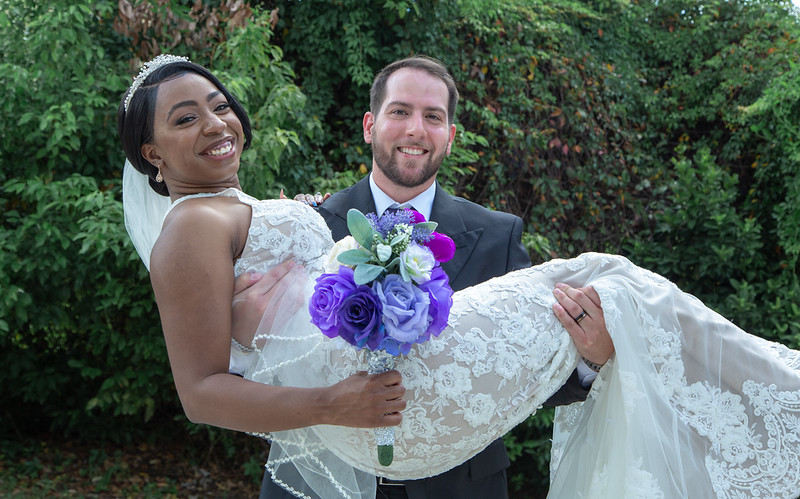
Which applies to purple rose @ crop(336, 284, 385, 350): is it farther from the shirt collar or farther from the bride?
the shirt collar

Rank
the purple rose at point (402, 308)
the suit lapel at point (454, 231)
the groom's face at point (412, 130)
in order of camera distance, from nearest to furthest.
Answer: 1. the purple rose at point (402, 308)
2. the suit lapel at point (454, 231)
3. the groom's face at point (412, 130)

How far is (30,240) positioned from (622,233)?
17.0 ft

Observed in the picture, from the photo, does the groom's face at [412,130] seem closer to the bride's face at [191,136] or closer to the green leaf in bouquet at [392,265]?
the bride's face at [191,136]

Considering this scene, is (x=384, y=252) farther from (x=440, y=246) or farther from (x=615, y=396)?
(x=615, y=396)

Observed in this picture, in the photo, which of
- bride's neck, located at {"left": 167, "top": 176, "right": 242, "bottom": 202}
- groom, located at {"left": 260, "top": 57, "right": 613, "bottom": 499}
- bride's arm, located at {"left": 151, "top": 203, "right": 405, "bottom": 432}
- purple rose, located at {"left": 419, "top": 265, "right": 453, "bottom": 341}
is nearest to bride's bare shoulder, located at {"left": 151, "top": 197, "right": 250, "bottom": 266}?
bride's arm, located at {"left": 151, "top": 203, "right": 405, "bottom": 432}

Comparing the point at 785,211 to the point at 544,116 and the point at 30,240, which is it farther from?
the point at 30,240

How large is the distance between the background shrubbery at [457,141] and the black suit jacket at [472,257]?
6.16ft

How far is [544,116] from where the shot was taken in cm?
745

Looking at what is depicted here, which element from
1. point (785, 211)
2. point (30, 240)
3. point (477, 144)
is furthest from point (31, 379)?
point (785, 211)

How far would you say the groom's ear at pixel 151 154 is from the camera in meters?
2.52

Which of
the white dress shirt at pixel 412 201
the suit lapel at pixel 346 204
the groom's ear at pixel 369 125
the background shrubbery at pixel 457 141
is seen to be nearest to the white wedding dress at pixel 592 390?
the suit lapel at pixel 346 204

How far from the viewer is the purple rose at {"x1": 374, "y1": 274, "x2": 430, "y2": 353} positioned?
1.94 m

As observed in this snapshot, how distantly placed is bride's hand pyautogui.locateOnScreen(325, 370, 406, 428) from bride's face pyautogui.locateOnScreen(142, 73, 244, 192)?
0.87 meters

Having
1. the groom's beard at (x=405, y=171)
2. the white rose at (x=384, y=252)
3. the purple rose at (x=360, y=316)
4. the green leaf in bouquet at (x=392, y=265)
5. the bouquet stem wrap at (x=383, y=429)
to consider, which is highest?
the groom's beard at (x=405, y=171)
